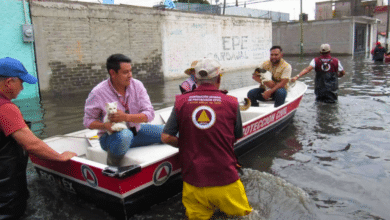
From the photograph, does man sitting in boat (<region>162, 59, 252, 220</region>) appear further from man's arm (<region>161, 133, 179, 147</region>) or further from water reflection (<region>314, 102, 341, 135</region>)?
water reflection (<region>314, 102, 341, 135</region>)

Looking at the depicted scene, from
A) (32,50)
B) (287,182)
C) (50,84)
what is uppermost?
(32,50)

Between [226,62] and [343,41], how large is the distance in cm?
1918

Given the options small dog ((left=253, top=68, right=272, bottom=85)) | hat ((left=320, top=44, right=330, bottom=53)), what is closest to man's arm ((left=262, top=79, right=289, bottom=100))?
small dog ((left=253, top=68, right=272, bottom=85))

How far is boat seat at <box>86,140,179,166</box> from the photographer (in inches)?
148

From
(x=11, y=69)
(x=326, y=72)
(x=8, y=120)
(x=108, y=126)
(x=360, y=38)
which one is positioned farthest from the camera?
(x=360, y=38)

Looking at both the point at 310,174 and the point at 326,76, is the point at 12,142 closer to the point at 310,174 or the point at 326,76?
the point at 310,174

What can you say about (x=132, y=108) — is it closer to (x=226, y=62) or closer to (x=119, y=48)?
(x=119, y=48)

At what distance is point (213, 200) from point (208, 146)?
1.65 feet

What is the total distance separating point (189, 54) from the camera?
1800 centimetres

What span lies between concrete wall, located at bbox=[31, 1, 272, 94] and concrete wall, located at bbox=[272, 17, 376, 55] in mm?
17564

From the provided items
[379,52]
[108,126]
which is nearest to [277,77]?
[108,126]

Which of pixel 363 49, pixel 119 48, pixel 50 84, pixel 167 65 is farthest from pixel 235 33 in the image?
pixel 363 49

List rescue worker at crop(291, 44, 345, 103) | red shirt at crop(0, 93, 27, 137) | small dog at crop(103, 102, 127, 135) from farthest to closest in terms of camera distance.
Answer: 1. rescue worker at crop(291, 44, 345, 103)
2. small dog at crop(103, 102, 127, 135)
3. red shirt at crop(0, 93, 27, 137)

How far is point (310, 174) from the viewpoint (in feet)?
15.2
